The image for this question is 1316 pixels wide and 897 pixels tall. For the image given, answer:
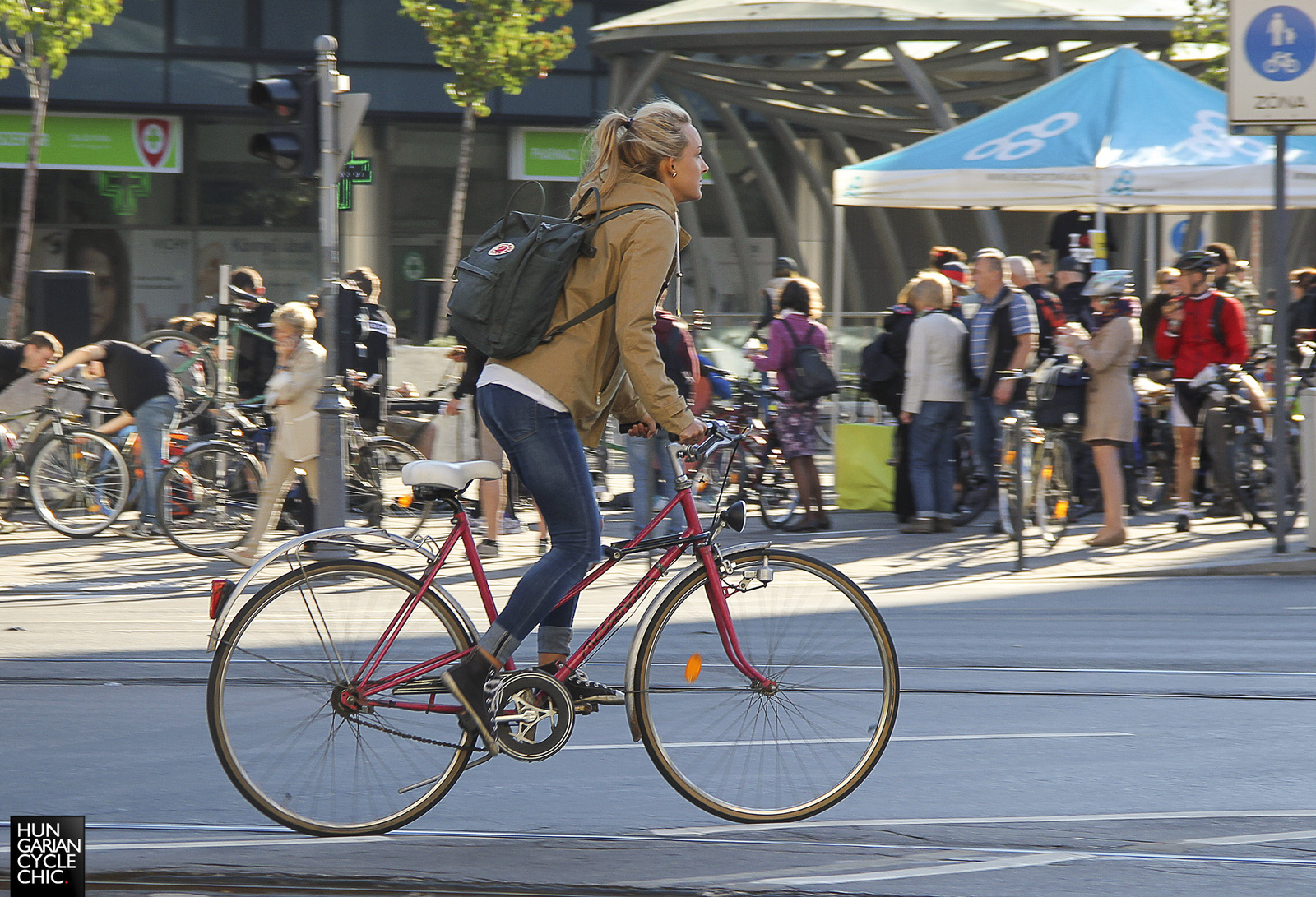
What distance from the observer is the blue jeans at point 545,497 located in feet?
13.2

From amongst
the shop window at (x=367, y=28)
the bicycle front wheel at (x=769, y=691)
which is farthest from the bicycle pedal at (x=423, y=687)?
the shop window at (x=367, y=28)

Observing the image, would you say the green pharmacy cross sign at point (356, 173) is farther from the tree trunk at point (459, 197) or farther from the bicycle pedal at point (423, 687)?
the tree trunk at point (459, 197)

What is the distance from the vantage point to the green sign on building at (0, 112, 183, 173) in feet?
72.0

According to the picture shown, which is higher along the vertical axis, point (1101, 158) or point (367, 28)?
point (367, 28)

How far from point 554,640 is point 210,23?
67.4 ft

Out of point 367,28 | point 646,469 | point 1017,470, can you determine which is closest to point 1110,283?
point 1017,470

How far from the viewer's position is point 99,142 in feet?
74.0

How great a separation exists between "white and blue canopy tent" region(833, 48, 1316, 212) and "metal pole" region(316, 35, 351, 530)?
16.8ft

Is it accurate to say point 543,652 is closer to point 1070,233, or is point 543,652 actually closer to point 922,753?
point 922,753

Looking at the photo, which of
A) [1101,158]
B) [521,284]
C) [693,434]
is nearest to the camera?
[521,284]

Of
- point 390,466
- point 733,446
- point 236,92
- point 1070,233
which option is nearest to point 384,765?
point 733,446

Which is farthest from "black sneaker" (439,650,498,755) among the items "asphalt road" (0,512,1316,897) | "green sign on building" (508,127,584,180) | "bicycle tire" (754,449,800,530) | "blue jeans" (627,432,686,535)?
"green sign on building" (508,127,584,180)

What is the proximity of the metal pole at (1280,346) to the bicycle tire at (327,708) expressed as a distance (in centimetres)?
726

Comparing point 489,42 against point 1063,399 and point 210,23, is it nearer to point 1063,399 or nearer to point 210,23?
point 210,23
